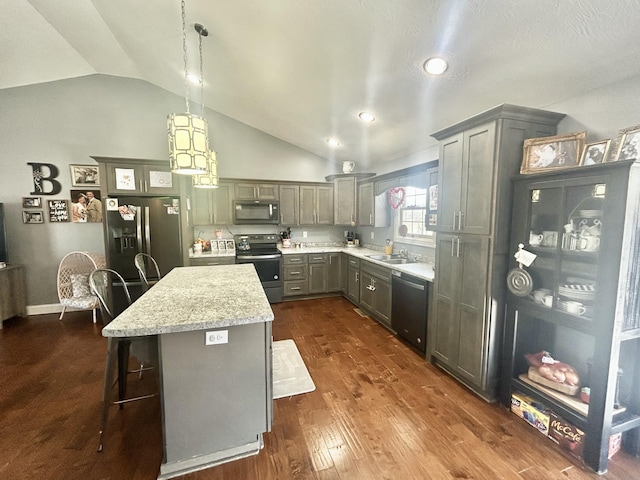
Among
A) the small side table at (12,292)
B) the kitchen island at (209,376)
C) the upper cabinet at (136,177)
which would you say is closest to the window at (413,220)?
the kitchen island at (209,376)

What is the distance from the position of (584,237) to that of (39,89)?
656 centimetres

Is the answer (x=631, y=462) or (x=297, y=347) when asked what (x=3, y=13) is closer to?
(x=297, y=347)

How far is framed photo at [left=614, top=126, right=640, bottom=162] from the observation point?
150 centimetres

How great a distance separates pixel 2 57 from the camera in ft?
10.5

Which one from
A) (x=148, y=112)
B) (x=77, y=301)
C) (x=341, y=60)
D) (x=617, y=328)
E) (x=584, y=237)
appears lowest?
(x=77, y=301)

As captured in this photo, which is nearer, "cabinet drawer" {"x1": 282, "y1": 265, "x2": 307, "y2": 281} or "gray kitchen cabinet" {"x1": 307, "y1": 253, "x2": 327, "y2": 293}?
"cabinet drawer" {"x1": 282, "y1": 265, "x2": 307, "y2": 281}

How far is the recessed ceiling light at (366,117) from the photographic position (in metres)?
3.18

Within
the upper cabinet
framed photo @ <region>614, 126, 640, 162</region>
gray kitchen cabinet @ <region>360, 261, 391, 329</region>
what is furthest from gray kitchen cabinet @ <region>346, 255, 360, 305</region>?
framed photo @ <region>614, 126, 640, 162</region>

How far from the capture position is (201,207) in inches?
177

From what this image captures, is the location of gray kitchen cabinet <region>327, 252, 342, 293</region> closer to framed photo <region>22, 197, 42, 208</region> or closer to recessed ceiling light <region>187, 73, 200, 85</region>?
recessed ceiling light <region>187, 73, 200, 85</region>

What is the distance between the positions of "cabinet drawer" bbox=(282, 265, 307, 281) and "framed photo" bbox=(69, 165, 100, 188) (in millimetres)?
3273

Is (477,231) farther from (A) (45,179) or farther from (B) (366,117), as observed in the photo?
(A) (45,179)

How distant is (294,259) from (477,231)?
303 cm

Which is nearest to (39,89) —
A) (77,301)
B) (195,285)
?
(77,301)
